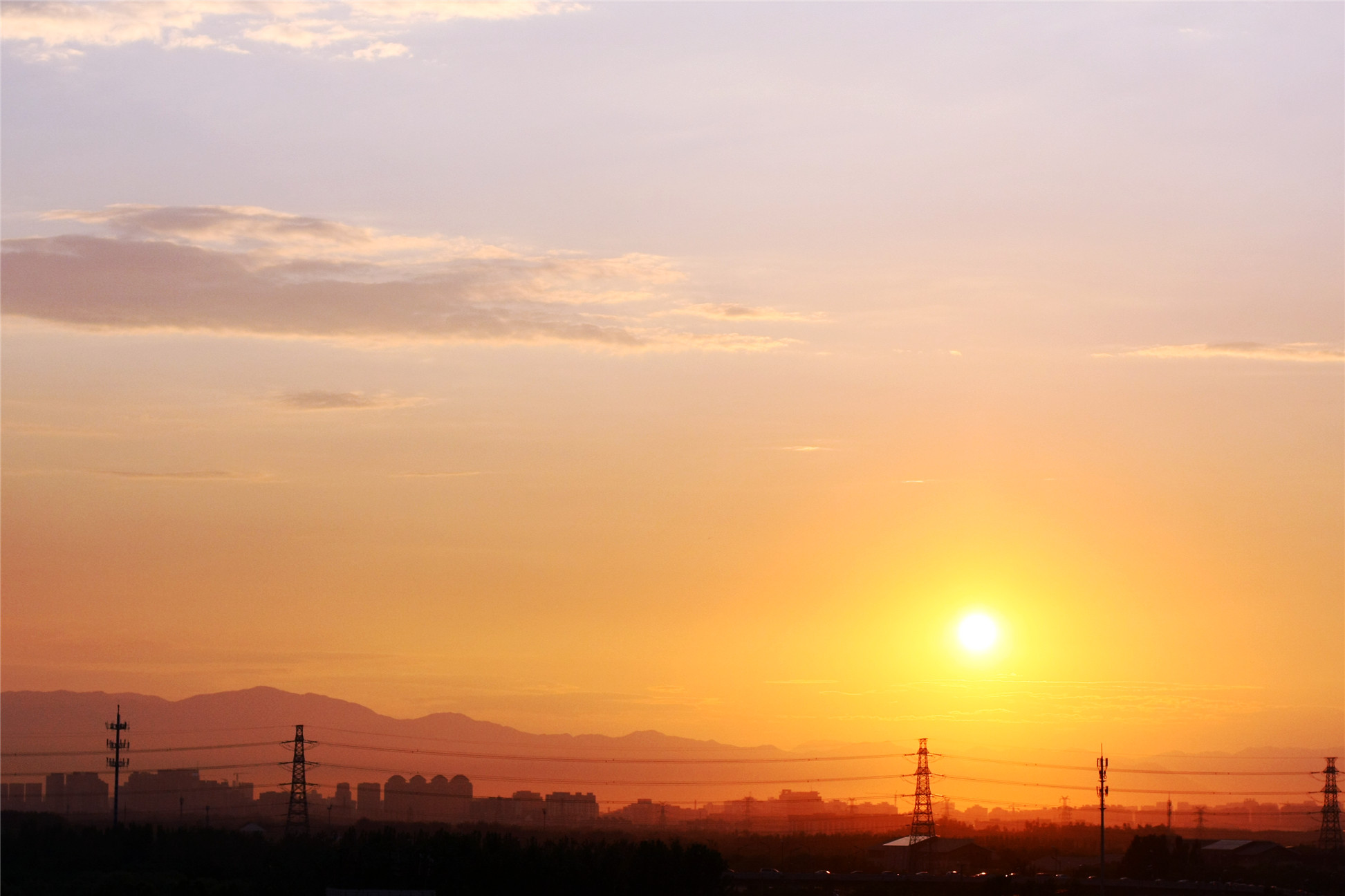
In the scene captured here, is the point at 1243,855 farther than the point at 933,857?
No

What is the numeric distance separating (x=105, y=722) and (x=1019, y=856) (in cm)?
11701

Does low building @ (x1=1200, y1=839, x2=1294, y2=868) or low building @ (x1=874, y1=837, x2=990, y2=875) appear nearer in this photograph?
low building @ (x1=1200, y1=839, x2=1294, y2=868)

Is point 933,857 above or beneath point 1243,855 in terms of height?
beneath

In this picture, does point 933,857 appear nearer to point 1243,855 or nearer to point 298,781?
point 1243,855

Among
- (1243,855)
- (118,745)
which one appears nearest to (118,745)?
(118,745)

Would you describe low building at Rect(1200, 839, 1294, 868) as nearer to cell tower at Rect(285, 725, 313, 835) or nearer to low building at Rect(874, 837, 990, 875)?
low building at Rect(874, 837, 990, 875)

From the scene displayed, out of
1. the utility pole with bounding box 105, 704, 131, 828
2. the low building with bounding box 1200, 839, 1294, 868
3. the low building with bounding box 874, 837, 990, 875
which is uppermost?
the utility pole with bounding box 105, 704, 131, 828

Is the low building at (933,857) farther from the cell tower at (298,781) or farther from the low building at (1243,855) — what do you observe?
the cell tower at (298,781)

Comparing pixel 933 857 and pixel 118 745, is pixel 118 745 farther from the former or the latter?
pixel 933 857

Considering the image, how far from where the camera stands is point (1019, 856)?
19788cm

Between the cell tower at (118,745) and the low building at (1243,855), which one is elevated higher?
the cell tower at (118,745)

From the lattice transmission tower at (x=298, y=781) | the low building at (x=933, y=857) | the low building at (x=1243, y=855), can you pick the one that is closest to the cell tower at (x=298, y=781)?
the lattice transmission tower at (x=298, y=781)

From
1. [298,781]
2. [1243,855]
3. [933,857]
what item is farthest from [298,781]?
[1243,855]

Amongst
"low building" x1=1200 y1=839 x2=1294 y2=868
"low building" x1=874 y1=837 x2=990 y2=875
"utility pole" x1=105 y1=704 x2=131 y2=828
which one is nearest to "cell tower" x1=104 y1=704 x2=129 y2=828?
"utility pole" x1=105 y1=704 x2=131 y2=828
